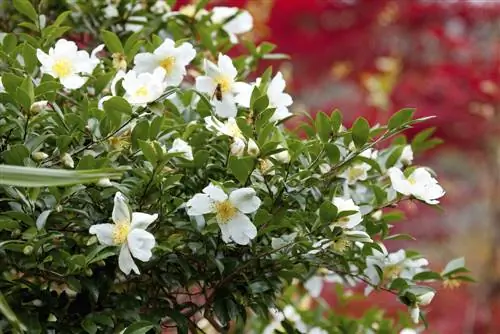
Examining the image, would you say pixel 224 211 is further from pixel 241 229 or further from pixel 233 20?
pixel 233 20

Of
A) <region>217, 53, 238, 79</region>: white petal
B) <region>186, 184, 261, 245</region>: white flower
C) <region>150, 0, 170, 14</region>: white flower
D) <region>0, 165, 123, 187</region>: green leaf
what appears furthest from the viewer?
<region>150, 0, 170, 14</region>: white flower

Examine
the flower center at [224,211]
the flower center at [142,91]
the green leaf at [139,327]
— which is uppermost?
the flower center at [142,91]

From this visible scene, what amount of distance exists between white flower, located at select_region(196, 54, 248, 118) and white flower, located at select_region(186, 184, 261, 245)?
16 centimetres

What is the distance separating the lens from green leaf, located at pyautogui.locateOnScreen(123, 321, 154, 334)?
3.13ft

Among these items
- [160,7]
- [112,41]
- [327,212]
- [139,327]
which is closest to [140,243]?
[139,327]

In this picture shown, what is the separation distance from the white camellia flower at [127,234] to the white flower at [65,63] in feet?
0.66

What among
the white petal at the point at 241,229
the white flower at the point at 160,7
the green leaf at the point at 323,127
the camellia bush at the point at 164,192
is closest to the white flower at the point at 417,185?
the camellia bush at the point at 164,192

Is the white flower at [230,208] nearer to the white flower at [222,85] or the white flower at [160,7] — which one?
the white flower at [222,85]

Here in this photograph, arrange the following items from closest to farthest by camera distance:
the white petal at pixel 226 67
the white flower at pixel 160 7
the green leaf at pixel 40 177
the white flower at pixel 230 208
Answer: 1. the green leaf at pixel 40 177
2. the white flower at pixel 230 208
3. the white petal at pixel 226 67
4. the white flower at pixel 160 7

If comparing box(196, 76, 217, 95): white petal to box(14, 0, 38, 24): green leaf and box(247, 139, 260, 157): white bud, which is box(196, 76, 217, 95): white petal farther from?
box(14, 0, 38, 24): green leaf

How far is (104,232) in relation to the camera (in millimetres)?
920

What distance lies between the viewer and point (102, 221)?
100 cm

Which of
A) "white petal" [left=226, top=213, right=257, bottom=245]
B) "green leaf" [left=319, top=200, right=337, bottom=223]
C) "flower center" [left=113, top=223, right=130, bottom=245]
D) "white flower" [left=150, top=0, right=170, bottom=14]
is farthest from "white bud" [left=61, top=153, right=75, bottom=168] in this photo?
"white flower" [left=150, top=0, right=170, bottom=14]

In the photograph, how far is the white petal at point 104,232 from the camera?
3.01ft
